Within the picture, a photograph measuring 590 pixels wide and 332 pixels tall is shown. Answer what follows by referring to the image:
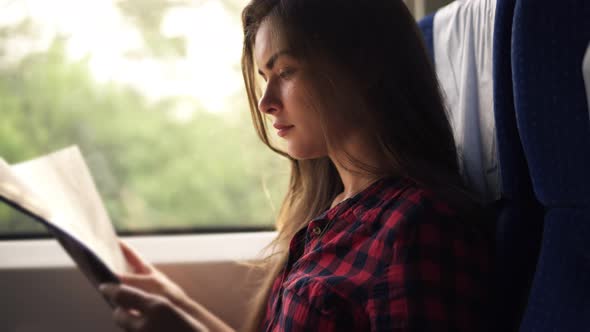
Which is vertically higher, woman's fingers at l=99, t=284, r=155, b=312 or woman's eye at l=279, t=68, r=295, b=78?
woman's eye at l=279, t=68, r=295, b=78

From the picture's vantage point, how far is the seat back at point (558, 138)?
1.65 ft

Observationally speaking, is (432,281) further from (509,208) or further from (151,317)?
(151,317)

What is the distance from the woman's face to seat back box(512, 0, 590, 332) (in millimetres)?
340

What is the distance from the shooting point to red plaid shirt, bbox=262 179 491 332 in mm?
637

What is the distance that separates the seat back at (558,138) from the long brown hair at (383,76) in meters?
0.20

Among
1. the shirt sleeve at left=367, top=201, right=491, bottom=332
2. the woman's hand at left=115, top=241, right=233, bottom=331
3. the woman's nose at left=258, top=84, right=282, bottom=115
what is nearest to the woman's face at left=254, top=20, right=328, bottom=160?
the woman's nose at left=258, top=84, right=282, bottom=115

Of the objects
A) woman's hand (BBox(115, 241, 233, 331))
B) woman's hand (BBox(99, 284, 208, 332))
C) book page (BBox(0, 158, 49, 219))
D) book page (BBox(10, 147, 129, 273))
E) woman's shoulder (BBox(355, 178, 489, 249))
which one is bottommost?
woman's hand (BBox(115, 241, 233, 331))

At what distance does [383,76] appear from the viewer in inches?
31.4

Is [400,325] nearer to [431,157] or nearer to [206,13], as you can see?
[431,157]

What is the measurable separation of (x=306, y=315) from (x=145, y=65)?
942mm

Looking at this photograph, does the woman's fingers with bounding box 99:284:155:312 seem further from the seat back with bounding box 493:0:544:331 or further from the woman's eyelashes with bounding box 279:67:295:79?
the seat back with bounding box 493:0:544:331

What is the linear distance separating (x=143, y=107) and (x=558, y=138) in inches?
44.8

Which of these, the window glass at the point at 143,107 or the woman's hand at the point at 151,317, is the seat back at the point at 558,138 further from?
the window glass at the point at 143,107

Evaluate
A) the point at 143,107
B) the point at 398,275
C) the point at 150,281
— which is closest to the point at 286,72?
the point at 398,275
